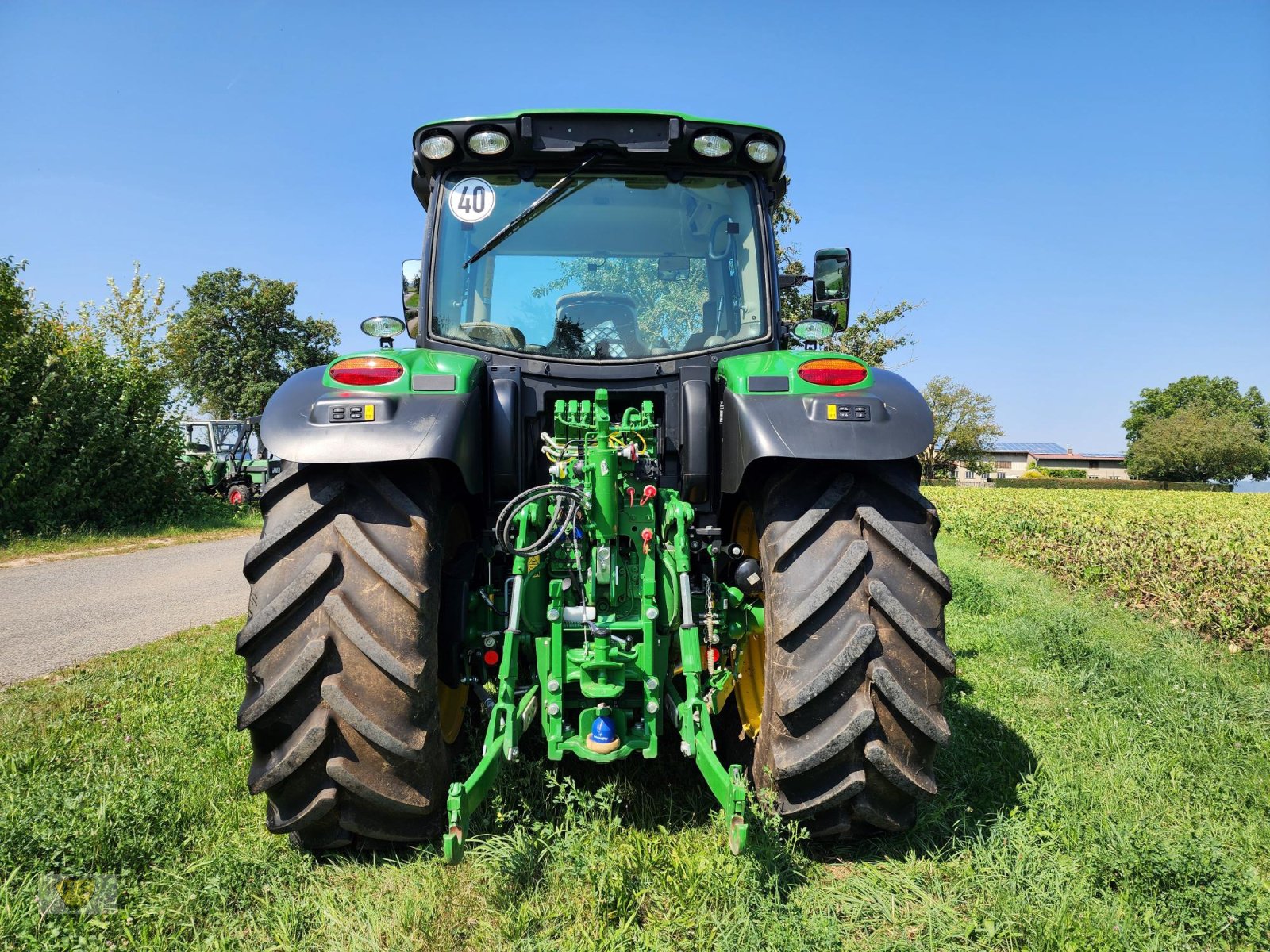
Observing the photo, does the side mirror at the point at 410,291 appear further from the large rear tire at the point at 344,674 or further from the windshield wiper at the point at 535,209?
the large rear tire at the point at 344,674

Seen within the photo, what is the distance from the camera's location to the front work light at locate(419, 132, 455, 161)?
123 inches

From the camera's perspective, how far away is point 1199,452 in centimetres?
5991

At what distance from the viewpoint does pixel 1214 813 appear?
294cm

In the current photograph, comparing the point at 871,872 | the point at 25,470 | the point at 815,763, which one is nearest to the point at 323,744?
the point at 815,763

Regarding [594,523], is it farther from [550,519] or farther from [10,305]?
[10,305]

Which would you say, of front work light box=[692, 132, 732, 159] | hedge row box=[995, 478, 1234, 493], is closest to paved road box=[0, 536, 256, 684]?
front work light box=[692, 132, 732, 159]

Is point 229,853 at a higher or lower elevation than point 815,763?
lower

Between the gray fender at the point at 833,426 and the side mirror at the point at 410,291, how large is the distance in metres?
1.99

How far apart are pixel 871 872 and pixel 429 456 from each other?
1.92 metres

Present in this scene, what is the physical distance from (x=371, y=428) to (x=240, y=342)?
48437 millimetres

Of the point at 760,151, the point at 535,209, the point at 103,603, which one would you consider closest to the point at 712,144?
the point at 760,151

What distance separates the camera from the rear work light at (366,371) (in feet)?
8.41

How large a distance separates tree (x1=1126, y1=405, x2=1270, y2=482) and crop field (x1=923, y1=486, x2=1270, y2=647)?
196 ft

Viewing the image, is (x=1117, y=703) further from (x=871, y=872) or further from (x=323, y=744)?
(x=323, y=744)
